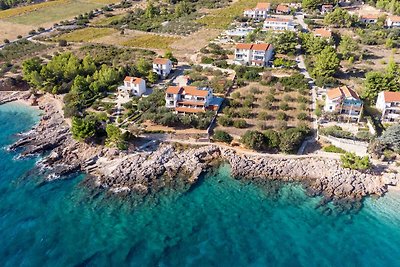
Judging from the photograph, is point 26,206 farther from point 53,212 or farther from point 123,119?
point 123,119

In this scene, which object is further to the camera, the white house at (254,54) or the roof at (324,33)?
the roof at (324,33)

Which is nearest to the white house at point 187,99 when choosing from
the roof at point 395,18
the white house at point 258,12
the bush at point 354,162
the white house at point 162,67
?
the white house at point 162,67

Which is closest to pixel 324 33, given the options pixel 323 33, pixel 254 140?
pixel 323 33

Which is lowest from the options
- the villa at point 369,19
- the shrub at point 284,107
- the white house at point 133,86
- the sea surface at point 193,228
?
the sea surface at point 193,228

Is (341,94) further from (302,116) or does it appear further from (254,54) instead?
(254,54)

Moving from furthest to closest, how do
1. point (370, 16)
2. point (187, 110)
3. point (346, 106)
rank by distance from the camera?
1. point (370, 16)
2. point (187, 110)
3. point (346, 106)

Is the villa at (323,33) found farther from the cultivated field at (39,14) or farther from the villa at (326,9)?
the cultivated field at (39,14)

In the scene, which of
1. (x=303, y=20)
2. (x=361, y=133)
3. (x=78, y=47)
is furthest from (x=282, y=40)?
(x=78, y=47)
